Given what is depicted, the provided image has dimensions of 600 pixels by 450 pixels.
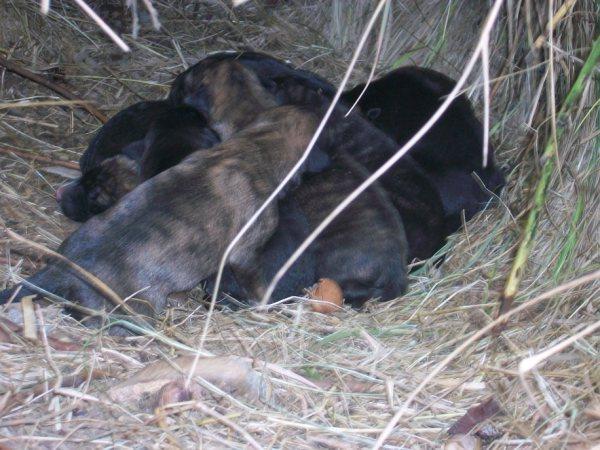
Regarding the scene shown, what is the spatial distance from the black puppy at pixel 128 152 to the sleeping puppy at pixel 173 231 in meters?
0.33

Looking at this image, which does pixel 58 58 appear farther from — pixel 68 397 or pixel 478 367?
pixel 478 367

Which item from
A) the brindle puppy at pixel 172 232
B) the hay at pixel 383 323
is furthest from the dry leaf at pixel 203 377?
the brindle puppy at pixel 172 232

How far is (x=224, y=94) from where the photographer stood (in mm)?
3963

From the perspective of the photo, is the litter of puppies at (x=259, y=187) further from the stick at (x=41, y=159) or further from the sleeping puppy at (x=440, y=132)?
the stick at (x=41, y=159)

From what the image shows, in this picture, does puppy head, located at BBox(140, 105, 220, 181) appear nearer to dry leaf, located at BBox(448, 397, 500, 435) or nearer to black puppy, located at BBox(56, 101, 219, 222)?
black puppy, located at BBox(56, 101, 219, 222)

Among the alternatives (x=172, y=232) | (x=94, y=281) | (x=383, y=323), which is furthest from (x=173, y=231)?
(x=383, y=323)

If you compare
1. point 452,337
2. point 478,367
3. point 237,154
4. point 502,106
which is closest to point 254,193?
point 237,154

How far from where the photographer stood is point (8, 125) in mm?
4188

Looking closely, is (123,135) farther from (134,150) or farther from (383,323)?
(383,323)

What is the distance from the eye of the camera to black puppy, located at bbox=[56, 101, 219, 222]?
3562mm

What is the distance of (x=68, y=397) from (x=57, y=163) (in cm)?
194

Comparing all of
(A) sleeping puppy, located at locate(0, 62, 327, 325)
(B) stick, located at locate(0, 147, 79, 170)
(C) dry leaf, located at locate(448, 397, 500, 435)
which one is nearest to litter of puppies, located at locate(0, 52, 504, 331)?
(A) sleeping puppy, located at locate(0, 62, 327, 325)

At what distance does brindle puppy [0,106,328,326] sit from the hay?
0.14m

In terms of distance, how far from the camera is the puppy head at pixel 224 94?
12.8 ft
